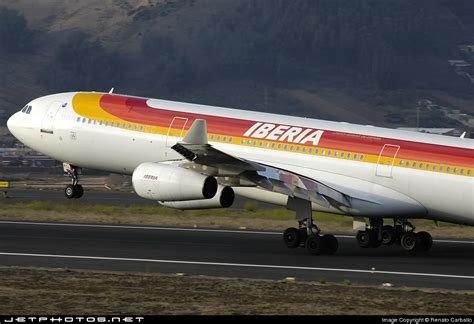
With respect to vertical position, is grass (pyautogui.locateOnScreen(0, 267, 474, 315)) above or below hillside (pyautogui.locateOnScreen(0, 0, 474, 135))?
below

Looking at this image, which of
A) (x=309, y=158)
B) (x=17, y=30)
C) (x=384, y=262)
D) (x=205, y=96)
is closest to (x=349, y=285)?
(x=384, y=262)

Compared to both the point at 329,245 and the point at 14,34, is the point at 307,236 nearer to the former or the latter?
the point at 329,245

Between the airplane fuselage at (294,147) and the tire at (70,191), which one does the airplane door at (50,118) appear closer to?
the airplane fuselage at (294,147)

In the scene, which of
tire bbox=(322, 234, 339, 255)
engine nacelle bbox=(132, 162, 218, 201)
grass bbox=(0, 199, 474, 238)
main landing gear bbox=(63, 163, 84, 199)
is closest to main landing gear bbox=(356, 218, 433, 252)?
tire bbox=(322, 234, 339, 255)

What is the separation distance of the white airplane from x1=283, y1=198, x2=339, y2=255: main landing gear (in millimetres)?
36

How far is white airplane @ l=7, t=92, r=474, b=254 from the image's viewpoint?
119ft

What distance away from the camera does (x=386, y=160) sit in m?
37.5

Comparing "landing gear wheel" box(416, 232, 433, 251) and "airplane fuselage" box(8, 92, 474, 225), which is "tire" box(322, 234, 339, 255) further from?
"landing gear wheel" box(416, 232, 433, 251)

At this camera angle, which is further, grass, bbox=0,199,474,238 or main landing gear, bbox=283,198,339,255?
grass, bbox=0,199,474,238

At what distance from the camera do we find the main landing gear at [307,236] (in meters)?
37.7

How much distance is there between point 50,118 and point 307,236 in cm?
1314

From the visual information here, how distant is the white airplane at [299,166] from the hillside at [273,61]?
120010 millimetres

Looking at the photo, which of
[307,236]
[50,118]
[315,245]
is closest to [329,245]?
[315,245]

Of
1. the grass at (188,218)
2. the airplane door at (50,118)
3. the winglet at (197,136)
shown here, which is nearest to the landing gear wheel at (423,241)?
the grass at (188,218)
